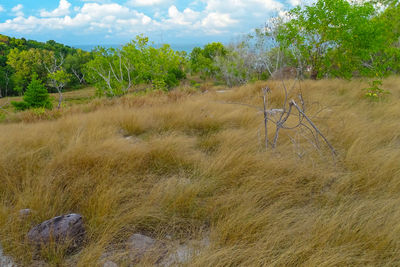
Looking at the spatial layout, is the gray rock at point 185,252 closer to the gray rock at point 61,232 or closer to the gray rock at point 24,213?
the gray rock at point 61,232

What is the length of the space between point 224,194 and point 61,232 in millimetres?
1152

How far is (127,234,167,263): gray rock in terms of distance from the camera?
137 cm

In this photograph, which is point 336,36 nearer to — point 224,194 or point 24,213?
point 224,194

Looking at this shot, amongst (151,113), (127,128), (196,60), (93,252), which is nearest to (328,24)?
(151,113)

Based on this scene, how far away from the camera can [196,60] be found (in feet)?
132

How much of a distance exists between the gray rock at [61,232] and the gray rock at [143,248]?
1.11ft

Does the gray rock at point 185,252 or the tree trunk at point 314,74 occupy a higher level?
the tree trunk at point 314,74

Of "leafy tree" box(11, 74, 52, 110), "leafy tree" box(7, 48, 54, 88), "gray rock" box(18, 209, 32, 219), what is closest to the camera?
"gray rock" box(18, 209, 32, 219)

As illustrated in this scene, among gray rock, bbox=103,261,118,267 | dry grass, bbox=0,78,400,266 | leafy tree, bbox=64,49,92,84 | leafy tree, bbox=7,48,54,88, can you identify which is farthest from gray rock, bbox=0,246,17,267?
leafy tree, bbox=64,49,92,84

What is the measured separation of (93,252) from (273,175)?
1.50 metres

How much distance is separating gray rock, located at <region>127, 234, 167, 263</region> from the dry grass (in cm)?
9

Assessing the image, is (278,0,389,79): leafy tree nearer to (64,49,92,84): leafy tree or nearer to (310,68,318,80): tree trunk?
(310,68,318,80): tree trunk

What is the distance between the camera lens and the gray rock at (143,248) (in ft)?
4.49

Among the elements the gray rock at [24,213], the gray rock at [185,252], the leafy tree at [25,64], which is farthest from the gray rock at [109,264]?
the leafy tree at [25,64]
